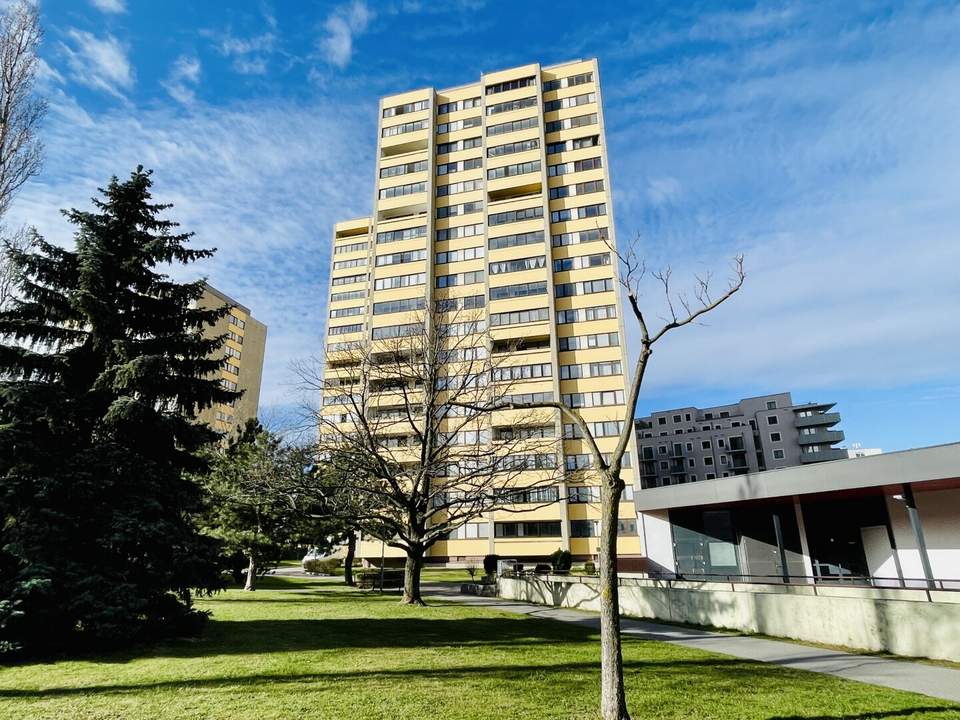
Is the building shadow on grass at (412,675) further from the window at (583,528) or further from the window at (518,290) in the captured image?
the window at (518,290)

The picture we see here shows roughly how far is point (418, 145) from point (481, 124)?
8.00 metres

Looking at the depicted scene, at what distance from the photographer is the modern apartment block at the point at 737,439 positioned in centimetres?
7906

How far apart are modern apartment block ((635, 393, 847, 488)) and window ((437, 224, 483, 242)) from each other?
119ft

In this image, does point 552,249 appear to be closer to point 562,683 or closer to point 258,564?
point 258,564

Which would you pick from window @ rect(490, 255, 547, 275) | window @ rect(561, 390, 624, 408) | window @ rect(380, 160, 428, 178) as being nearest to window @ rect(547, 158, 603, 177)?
window @ rect(490, 255, 547, 275)

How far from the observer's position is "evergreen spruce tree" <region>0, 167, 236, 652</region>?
10.7m

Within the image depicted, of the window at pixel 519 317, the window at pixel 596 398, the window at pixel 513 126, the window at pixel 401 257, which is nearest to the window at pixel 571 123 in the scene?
the window at pixel 513 126

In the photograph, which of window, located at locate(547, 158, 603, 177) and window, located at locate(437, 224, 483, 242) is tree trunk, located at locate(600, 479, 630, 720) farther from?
window, located at locate(547, 158, 603, 177)

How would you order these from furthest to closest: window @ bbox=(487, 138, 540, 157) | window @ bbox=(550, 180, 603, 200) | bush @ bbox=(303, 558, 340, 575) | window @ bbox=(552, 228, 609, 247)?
window @ bbox=(487, 138, 540, 157) → window @ bbox=(550, 180, 603, 200) → window @ bbox=(552, 228, 609, 247) → bush @ bbox=(303, 558, 340, 575)

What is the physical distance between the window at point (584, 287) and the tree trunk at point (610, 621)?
4649cm

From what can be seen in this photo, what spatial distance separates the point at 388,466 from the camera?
21.0 m

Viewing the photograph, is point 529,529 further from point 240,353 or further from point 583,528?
point 240,353

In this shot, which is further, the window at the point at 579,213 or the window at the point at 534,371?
the window at the point at 579,213

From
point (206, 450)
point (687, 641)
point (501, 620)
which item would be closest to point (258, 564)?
point (206, 450)
